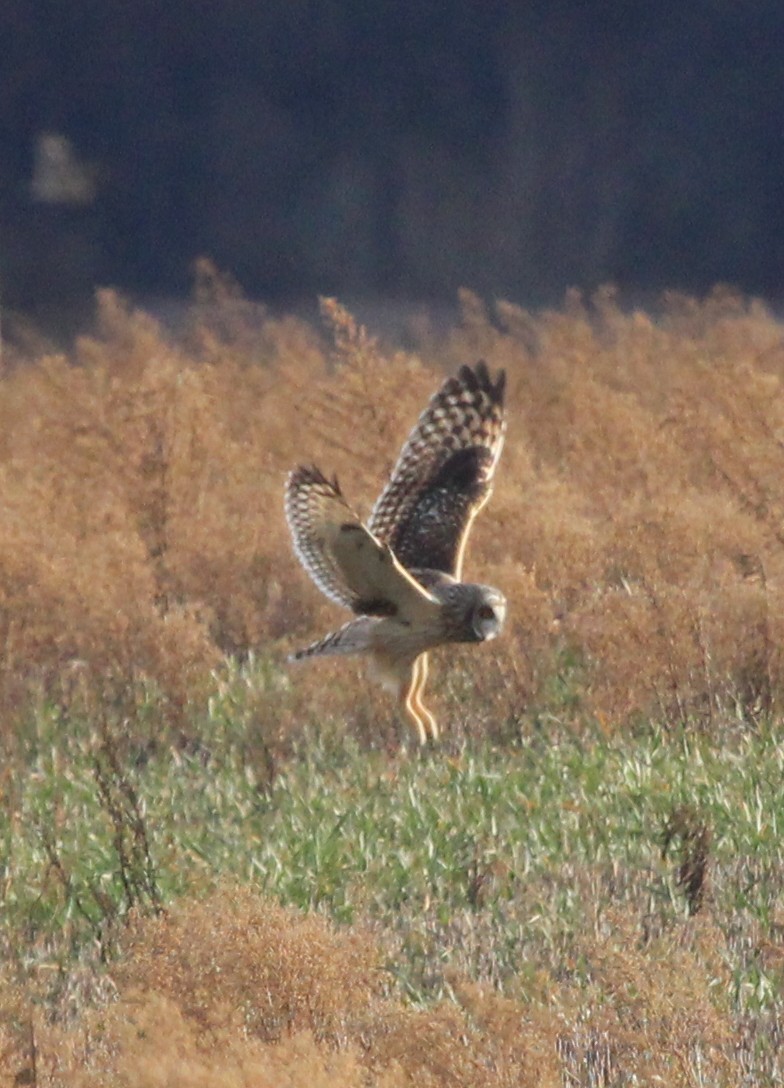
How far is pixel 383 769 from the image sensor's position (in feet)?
23.9

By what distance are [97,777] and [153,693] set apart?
2.69 metres

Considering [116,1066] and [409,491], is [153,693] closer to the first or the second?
[409,491]

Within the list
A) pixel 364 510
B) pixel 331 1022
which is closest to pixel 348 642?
pixel 331 1022

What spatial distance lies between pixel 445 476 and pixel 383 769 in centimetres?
105

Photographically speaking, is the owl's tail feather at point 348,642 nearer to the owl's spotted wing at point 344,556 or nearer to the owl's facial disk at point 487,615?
the owl's spotted wing at point 344,556

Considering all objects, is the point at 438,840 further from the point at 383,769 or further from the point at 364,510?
the point at 364,510

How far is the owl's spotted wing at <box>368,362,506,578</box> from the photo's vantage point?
22.0 feet

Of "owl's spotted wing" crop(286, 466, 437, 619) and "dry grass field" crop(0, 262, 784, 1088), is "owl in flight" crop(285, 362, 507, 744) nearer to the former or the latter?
"owl's spotted wing" crop(286, 466, 437, 619)

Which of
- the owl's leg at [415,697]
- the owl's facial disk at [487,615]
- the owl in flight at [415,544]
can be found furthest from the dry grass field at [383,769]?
the owl's facial disk at [487,615]

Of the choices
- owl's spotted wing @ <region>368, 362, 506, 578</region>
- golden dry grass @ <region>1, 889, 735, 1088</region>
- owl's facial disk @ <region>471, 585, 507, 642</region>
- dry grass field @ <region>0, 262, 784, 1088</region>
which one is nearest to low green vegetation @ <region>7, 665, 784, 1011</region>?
dry grass field @ <region>0, 262, 784, 1088</region>

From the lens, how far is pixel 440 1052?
3.95 meters

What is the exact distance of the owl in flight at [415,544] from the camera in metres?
5.78

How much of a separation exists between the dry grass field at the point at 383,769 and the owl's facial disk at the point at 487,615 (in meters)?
0.70

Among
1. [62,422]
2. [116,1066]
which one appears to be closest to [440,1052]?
[116,1066]
